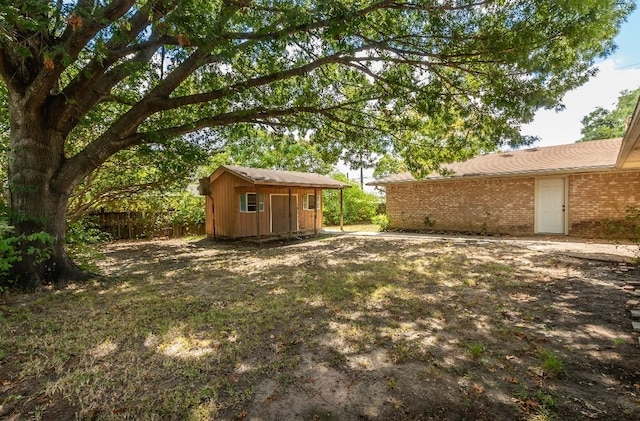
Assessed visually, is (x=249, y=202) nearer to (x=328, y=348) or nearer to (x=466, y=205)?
(x=466, y=205)

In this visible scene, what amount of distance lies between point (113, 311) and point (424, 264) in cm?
641

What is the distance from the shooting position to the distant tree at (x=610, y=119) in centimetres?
2960

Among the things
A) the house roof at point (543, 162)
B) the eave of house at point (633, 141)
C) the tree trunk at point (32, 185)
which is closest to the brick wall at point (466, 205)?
the house roof at point (543, 162)

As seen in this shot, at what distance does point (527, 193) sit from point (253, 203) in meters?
11.6

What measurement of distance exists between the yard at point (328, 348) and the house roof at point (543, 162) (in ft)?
21.8

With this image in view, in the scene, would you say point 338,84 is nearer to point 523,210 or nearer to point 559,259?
point 559,259

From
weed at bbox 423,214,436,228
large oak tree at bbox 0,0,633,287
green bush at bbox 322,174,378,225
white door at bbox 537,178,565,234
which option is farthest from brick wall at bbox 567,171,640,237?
green bush at bbox 322,174,378,225

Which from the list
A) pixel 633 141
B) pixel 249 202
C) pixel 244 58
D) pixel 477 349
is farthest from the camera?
pixel 249 202

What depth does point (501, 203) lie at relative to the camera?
522 inches

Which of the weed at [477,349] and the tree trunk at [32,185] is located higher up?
the tree trunk at [32,185]

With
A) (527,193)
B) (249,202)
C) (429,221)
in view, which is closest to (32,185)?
(249,202)

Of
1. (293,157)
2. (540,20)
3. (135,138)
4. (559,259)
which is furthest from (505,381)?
(293,157)

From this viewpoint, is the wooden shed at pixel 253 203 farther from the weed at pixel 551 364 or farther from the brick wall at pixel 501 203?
the weed at pixel 551 364

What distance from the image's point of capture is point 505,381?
2.63 meters
